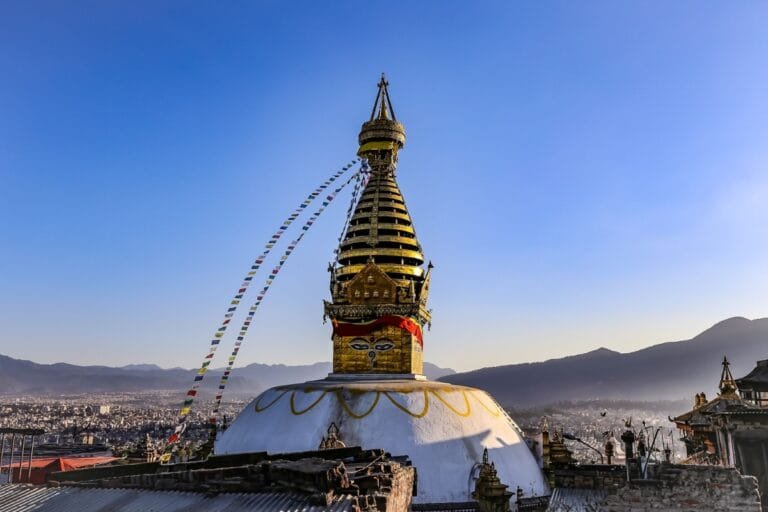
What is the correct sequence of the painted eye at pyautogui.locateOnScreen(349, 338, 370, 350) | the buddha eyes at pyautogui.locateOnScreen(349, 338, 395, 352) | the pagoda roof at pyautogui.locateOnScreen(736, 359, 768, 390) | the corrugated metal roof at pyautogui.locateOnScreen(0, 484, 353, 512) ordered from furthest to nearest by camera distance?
the pagoda roof at pyautogui.locateOnScreen(736, 359, 768, 390)
the painted eye at pyautogui.locateOnScreen(349, 338, 370, 350)
the buddha eyes at pyautogui.locateOnScreen(349, 338, 395, 352)
the corrugated metal roof at pyautogui.locateOnScreen(0, 484, 353, 512)

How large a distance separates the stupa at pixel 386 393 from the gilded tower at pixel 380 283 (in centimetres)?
5

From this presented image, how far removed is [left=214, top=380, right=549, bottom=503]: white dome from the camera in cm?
2078

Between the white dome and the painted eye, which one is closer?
the white dome

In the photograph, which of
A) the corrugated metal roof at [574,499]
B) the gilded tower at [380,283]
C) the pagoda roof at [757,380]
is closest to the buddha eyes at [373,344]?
the gilded tower at [380,283]

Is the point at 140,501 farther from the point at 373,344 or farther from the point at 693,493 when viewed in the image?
the point at 373,344

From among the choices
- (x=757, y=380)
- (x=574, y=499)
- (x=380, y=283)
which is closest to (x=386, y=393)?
(x=380, y=283)

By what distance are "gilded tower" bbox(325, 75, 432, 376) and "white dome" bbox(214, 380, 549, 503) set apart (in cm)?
201

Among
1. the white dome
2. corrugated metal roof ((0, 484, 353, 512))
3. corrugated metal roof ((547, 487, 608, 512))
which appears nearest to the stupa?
the white dome

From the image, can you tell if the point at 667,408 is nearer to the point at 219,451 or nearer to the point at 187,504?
the point at 219,451

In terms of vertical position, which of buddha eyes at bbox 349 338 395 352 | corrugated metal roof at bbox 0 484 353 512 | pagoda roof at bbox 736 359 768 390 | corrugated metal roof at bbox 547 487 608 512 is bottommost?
corrugated metal roof at bbox 547 487 608 512

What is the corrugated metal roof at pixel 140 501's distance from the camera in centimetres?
938

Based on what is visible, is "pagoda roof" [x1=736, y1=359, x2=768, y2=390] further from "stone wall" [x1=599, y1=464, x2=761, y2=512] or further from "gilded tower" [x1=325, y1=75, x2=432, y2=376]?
"stone wall" [x1=599, y1=464, x2=761, y2=512]

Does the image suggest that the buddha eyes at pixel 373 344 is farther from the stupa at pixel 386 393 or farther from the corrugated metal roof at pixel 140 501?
the corrugated metal roof at pixel 140 501

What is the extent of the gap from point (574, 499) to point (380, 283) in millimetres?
11325
